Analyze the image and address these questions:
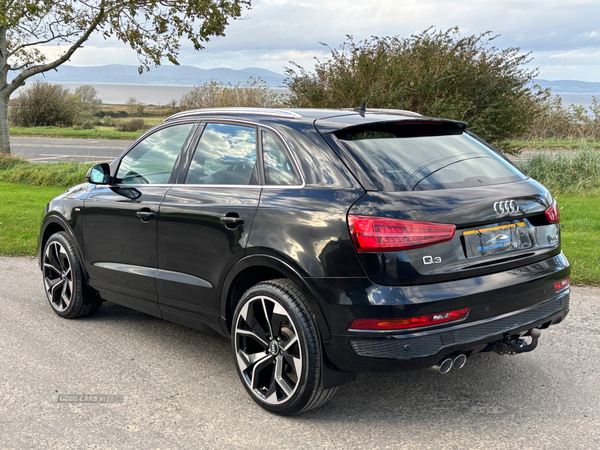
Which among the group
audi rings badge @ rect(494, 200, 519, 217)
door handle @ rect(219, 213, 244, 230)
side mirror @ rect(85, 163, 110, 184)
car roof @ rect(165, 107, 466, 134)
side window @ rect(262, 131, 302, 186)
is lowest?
door handle @ rect(219, 213, 244, 230)

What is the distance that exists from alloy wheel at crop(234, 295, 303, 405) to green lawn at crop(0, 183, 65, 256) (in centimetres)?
556

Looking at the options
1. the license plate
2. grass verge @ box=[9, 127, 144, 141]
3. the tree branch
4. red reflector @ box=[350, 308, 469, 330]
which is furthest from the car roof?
grass verge @ box=[9, 127, 144, 141]

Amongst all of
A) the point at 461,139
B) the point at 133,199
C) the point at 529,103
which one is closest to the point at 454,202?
the point at 461,139

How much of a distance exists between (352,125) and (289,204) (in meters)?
0.60

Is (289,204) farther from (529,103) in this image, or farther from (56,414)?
(529,103)

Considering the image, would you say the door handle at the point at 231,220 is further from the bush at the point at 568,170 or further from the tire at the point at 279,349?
the bush at the point at 568,170

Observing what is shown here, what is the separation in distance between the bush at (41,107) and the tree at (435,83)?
28.7 metres

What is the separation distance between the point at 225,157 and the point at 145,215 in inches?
30.3

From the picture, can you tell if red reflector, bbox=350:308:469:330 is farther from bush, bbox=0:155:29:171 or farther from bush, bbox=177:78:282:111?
bush, bbox=177:78:282:111

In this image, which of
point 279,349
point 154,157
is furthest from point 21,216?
point 279,349

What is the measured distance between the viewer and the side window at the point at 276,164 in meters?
3.57

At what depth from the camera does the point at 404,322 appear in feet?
9.92

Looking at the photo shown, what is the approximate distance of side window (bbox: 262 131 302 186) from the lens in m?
3.57

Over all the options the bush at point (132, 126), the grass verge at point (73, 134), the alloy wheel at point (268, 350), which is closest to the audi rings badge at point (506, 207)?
the alloy wheel at point (268, 350)
